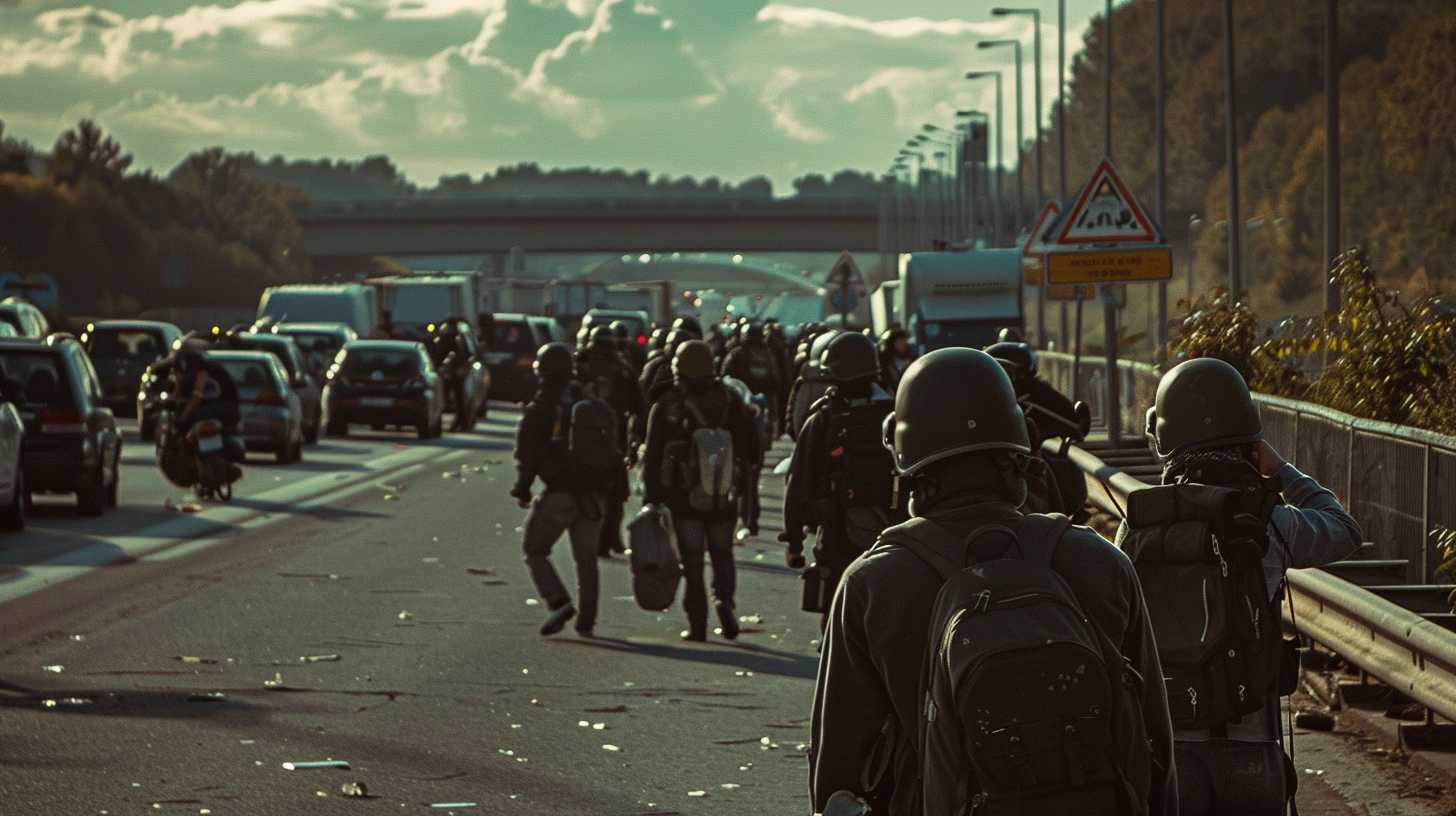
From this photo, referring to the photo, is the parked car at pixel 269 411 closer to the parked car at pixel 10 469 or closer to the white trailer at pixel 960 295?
the parked car at pixel 10 469

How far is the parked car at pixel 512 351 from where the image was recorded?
178 feet

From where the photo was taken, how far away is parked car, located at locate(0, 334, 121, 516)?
22469 millimetres

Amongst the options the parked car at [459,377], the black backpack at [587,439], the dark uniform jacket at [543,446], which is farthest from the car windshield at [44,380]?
the parked car at [459,377]

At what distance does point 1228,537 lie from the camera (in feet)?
19.2

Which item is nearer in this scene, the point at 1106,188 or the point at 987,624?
the point at 987,624

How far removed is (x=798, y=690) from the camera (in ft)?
39.9

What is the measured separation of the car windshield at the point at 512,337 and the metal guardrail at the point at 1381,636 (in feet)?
143

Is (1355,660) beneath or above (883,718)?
beneath

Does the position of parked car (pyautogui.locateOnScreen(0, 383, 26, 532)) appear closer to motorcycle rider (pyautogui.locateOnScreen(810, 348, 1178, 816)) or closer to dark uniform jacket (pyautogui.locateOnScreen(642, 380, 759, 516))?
dark uniform jacket (pyautogui.locateOnScreen(642, 380, 759, 516))

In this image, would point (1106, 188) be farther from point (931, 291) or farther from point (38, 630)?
point (931, 291)

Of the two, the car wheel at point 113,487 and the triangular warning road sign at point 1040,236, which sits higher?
the triangular warning road sign at point 1040,236

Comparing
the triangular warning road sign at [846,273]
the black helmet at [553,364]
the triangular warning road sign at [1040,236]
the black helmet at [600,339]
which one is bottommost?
the black helmet at [553,364]

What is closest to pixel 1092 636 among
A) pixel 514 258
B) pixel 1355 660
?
pixel 1355 660

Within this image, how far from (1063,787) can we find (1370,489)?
10520 mm
